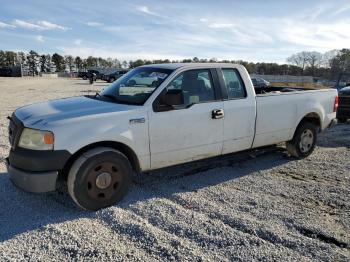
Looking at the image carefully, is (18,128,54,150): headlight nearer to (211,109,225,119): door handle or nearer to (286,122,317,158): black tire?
(211,109,225,119): door handle

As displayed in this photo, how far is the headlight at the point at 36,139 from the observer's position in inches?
166

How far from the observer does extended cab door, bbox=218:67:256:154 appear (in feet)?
18.7

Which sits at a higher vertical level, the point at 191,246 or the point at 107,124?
the point at 107,124

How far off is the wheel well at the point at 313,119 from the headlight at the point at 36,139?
4805mm

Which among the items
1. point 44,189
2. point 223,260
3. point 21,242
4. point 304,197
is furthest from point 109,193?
point 304,197

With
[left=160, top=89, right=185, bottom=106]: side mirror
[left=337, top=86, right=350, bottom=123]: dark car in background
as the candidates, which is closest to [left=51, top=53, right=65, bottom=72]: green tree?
[left=337, top=86, right=350, bottom=123]: dark car in background

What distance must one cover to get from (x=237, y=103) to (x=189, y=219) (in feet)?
7.26

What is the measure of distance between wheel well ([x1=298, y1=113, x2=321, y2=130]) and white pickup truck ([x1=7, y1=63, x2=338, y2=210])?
0.71 metres

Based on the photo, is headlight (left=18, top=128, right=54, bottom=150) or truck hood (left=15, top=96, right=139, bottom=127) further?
truck hood (left=15, top=96, right=139, bottom=127)

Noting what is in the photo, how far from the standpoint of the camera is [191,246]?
3.74 m

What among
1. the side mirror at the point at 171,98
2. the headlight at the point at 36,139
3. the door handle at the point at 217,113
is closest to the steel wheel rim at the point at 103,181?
the headlight at the point at 36,139

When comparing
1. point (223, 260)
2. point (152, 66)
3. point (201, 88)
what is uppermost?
point (152, 66)

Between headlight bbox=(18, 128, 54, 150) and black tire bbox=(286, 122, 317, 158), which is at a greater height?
headlight bbox=(18, 128, 54, 150)

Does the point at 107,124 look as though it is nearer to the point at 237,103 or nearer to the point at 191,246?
the point at 191,246
